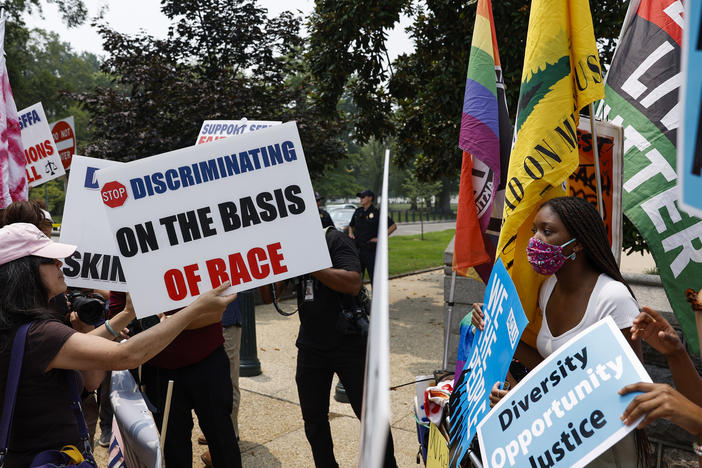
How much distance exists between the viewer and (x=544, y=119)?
2.69 m

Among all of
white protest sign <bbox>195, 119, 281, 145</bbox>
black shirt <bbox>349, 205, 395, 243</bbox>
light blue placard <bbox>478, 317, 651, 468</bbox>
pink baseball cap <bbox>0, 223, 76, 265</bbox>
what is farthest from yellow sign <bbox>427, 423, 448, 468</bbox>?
black shirt <bbox>349, 205, 395, 243</bbox>

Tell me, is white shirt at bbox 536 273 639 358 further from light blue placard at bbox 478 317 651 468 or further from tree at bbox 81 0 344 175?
tree at bbox 81 0 344 175

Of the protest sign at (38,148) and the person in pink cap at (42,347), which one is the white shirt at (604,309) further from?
the protest sign at (38,148)

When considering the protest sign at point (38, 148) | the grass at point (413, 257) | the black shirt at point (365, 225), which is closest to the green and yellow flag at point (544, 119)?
the protest sign at point (38, 148)

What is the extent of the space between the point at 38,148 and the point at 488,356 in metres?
5.21

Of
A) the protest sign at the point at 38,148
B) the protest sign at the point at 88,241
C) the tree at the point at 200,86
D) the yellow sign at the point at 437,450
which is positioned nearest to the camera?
the yellow sign at the point at 437,450

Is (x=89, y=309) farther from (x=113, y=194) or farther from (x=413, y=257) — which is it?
(x=413, y=257)

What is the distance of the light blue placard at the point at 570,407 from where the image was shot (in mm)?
1677

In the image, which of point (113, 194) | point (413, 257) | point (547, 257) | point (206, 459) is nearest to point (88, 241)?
point (113, 194)

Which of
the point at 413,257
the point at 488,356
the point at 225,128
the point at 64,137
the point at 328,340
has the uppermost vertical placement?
the point at 64,137

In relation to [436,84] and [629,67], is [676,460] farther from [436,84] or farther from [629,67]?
[436,84]

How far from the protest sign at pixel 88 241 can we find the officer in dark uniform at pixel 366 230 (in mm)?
6572

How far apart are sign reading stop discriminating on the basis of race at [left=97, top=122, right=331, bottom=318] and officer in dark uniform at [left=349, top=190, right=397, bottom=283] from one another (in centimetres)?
711

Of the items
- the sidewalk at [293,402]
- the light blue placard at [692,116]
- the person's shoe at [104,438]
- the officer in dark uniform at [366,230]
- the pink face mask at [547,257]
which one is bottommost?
the sidewalk at [293,402]
